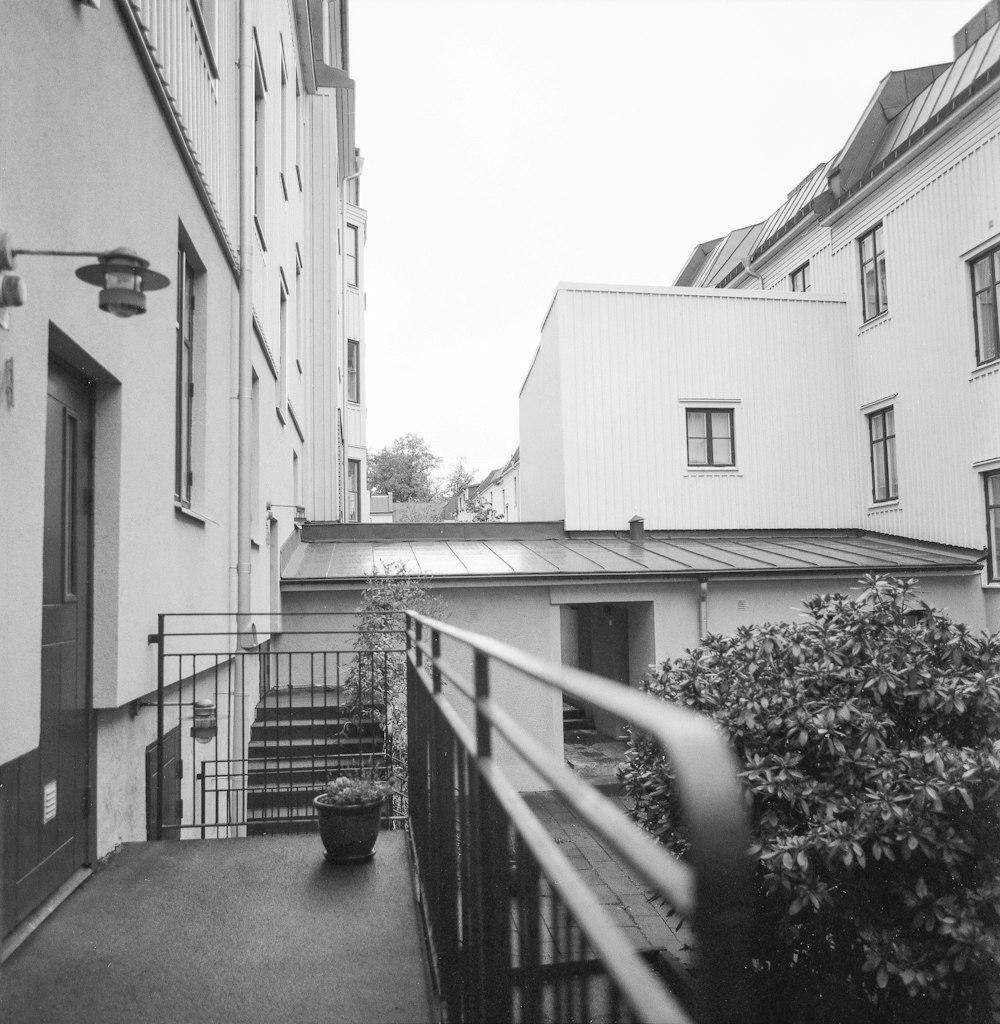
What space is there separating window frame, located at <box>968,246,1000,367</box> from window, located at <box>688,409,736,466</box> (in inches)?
177

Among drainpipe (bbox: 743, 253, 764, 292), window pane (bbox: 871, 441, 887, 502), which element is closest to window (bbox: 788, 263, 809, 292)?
drainpipe (bbox: 743, 253, 764, 292)

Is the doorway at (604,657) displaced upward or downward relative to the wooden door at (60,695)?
downward

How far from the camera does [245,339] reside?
305 inches

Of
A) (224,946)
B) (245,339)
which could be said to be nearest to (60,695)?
(224,946)

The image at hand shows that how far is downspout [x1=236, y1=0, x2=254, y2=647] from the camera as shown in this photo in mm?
7574

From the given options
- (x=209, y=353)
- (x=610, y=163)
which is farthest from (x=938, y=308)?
(x=209, y=353)

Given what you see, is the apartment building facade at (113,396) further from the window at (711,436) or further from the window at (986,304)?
the window at (986,304)

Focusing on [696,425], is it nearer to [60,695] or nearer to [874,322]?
[874,322]

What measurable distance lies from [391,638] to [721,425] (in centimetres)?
929

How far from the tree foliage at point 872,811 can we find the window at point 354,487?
21968 millimetres

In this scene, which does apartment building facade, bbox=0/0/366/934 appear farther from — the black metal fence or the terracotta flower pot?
the terracotta flower pot

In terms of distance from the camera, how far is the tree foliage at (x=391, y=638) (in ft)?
29.6

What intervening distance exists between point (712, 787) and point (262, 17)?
35.8 feet

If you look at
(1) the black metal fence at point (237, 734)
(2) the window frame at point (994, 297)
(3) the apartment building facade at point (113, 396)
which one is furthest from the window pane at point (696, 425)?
(3) the apartment building facade at point (113, 396)
